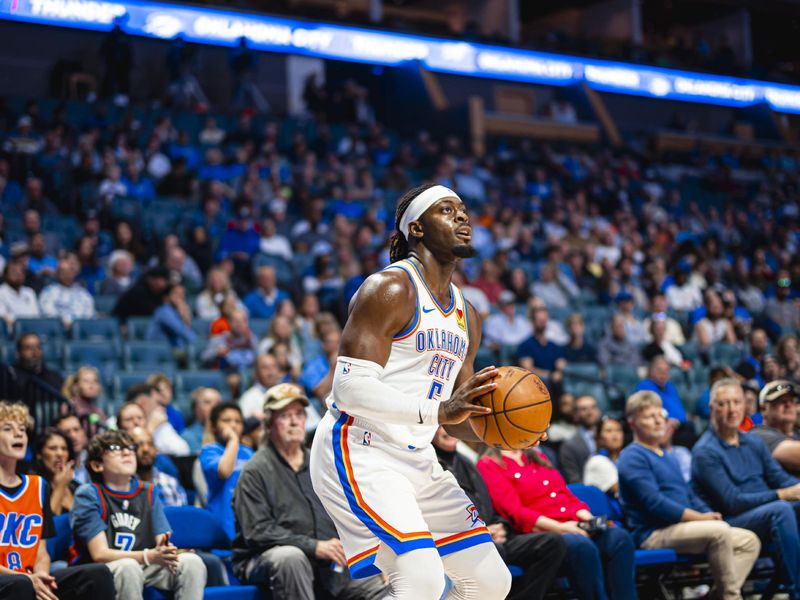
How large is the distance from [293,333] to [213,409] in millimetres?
3067

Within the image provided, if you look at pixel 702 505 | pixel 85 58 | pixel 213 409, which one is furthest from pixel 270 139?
pixel 702 505

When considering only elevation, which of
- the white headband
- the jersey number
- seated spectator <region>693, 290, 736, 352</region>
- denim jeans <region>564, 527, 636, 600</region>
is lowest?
denim jeans <region>564, 527, 636, 600</region>

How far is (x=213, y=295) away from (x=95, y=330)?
4.40ft

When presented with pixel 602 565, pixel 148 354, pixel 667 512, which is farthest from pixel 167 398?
pixel 667 512

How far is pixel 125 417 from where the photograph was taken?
6.46 m

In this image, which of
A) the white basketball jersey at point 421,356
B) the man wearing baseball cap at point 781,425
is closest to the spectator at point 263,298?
the man wearing baseball cap at point 781,425

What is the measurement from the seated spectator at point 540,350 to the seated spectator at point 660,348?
1226 mm

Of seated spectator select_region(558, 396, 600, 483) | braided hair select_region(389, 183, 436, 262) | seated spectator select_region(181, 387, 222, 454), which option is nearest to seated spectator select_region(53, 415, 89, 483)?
seated spectator select_region(181, 387, 222, 454)

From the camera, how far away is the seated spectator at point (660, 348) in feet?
37.3

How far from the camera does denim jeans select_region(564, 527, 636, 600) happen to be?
5.73 meters

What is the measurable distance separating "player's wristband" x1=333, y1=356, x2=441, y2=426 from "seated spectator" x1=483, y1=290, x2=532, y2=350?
7.52 meters

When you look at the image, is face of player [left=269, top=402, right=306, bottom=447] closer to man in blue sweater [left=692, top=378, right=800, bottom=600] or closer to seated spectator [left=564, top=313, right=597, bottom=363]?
man in blue sweater [left=692, top=378, right=800, bottom=600]

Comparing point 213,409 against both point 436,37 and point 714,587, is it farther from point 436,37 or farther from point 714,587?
point 436,37

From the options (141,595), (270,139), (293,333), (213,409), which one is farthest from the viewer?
(270,139)
